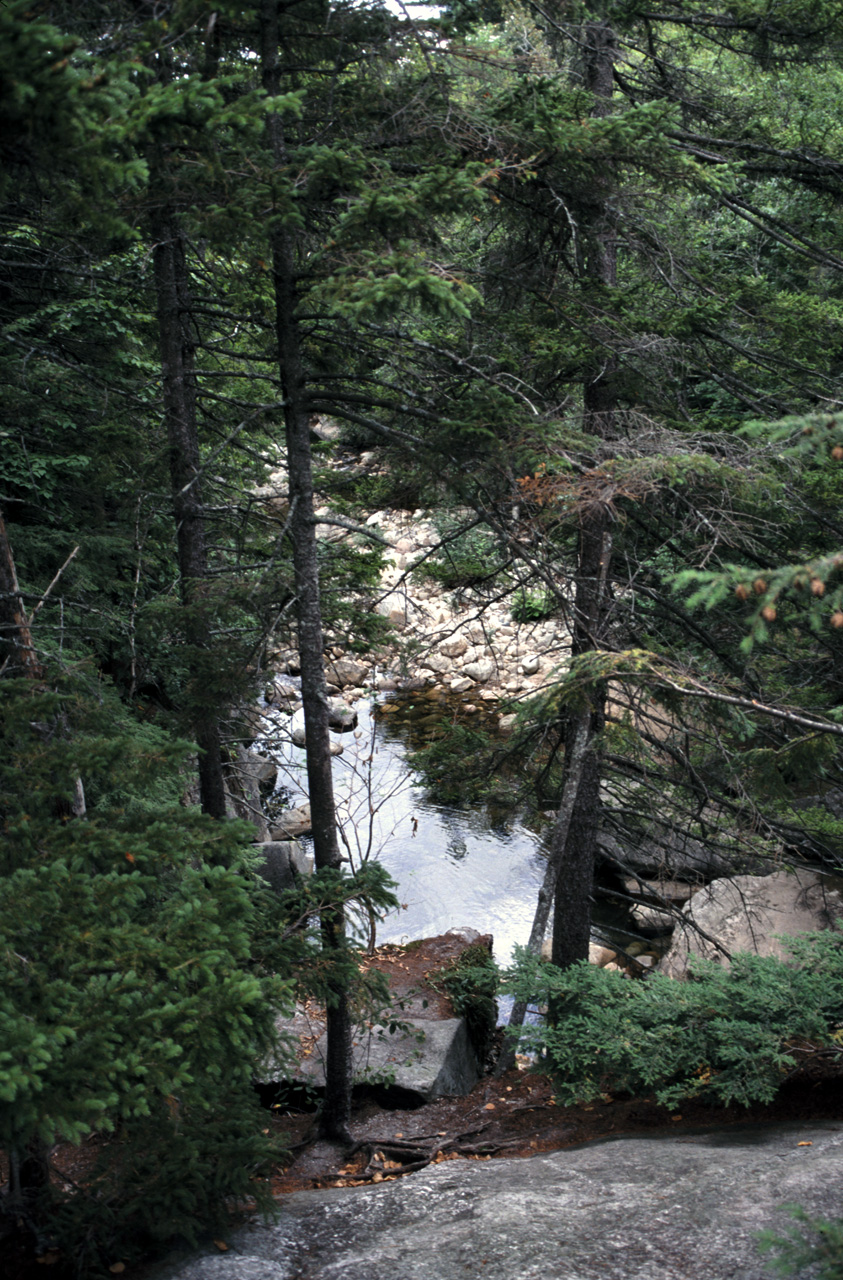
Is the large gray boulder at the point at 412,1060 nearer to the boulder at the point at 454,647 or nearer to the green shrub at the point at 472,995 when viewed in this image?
the green shrub at the point at 472,995

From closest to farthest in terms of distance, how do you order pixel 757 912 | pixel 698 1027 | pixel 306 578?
pixel 698 1027 → pixel 306 578 → pixel 757 912

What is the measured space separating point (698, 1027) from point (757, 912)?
3.56 m

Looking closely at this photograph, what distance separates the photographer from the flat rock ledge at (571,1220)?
3602 millimetres

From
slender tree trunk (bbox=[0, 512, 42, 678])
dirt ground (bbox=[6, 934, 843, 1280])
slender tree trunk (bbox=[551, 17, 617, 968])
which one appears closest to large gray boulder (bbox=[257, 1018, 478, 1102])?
dirt ground (bbox=[6, 934, 843, 1280])

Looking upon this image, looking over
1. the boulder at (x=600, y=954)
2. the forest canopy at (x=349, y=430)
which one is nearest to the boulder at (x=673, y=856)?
the forest canopy at (x=349, y=430)

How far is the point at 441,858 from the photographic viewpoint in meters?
12.3

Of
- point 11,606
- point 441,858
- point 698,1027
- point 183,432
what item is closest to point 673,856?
point 441,858

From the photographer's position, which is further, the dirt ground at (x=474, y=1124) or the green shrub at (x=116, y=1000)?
the dirt ground at (x=474, y=1124)

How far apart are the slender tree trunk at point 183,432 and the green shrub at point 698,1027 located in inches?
125

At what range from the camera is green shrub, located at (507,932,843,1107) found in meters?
4.92

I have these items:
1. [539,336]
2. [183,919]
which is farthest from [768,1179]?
[539,336]

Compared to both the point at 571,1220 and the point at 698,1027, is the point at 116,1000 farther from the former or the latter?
the point at 698,1027

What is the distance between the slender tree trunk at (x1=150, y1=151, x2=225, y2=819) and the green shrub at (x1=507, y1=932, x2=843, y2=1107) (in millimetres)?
3174

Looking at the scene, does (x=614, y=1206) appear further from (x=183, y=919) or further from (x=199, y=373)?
(x=199, y=373)
